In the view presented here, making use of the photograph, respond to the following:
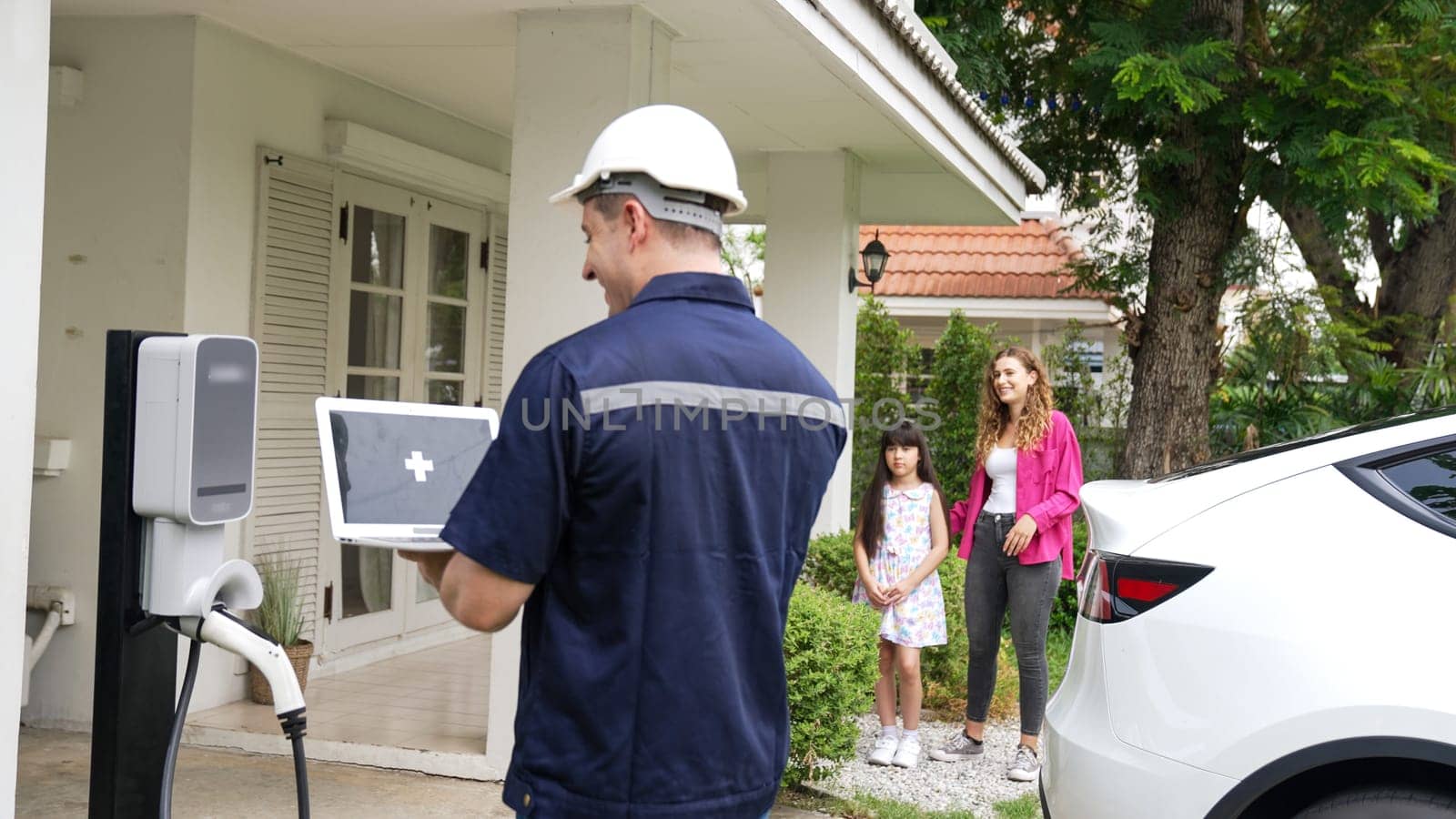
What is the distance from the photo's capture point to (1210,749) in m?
3.20

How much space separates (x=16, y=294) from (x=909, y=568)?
4.03m

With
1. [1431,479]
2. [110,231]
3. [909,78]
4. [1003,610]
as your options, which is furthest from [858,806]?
[110,231]

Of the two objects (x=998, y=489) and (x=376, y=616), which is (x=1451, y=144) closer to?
(x=998, y=489)

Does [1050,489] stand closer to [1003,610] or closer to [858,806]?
[1003,610]

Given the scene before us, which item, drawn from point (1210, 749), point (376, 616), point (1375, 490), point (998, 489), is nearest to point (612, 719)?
point (1210, 749)

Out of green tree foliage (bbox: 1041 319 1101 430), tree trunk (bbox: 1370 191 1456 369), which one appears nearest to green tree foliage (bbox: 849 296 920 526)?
green tree foliage (bbox: 1041 319 1101 430)

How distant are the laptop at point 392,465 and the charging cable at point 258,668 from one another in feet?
2.27

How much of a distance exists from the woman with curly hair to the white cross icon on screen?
380 centimetres

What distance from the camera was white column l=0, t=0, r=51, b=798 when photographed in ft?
9.79

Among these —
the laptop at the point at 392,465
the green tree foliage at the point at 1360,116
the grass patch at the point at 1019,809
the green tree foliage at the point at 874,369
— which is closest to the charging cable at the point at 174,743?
the laptop at the point at 392,465

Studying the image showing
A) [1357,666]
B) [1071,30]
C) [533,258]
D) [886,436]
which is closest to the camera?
[1357,666]

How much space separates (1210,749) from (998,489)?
9.44 ft

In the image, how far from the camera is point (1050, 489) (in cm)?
589

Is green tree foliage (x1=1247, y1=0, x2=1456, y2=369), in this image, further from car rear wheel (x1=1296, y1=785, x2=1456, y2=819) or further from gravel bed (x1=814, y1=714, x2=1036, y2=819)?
car rear wheel (x1=1296, y1=785, x2=1456, y2=819)
